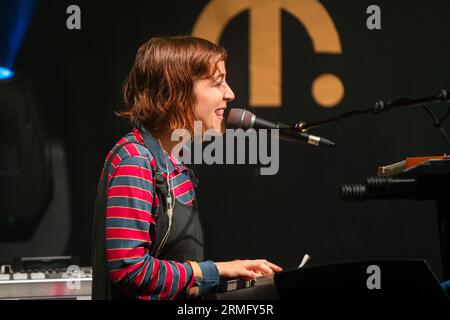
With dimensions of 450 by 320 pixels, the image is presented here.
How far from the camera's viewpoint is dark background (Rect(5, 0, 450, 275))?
11.1 feet

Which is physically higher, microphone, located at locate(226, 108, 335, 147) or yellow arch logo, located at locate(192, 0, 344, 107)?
yellow arch logo, located at locate(192, 0, 344, 107)

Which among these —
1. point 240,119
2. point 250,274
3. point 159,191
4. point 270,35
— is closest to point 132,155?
point 159,191

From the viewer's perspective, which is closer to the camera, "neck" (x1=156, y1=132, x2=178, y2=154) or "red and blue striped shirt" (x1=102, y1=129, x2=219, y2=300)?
"red and blue striped shirt" (x1=102, y1=129, x2=219, y2=300)

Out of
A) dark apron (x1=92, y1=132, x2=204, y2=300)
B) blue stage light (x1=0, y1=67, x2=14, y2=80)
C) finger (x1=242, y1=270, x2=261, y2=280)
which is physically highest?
blue stage light (x1=0, y1=67, x2=14, y2=80)

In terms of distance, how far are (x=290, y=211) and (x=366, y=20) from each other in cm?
118

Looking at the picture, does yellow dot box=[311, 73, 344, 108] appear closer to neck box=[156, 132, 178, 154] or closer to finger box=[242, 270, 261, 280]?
neck box=[156, 132, 178, 154]

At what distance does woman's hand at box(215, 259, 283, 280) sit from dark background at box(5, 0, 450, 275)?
176cm

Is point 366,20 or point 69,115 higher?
point 366,20

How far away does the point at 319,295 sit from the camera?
120cm

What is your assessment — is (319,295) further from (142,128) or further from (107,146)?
(107,146)

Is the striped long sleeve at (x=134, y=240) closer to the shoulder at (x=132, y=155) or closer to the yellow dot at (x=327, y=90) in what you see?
the shoulder at (x=132, y=155)

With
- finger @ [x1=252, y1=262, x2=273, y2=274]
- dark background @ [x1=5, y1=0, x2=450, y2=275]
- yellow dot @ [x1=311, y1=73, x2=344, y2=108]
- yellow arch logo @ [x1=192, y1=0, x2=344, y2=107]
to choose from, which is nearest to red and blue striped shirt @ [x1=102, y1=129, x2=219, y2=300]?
finger @ [x1=252, y1=262, x2=273, y2=274]

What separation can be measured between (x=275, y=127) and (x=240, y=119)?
116mm
